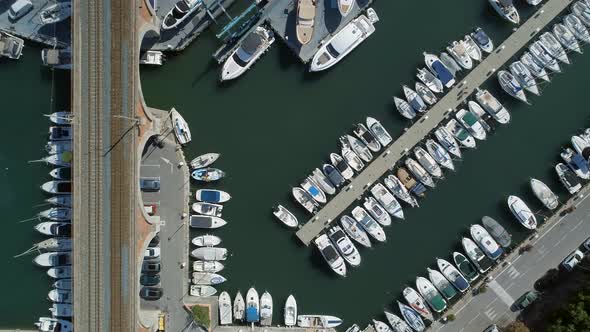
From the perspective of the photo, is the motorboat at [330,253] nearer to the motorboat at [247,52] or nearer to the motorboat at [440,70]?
the motorboat at [247,52]

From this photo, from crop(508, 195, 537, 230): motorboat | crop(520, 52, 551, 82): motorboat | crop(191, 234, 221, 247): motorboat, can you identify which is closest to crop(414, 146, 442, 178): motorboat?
crop(508, 195, 537, 230): motorboat

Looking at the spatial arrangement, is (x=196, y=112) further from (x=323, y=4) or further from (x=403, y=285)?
(x=403, y=285)

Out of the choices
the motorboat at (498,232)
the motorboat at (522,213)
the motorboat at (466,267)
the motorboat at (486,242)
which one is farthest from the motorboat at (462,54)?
the motorboat at (466,267)

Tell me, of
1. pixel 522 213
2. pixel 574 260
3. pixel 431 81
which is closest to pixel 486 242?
pixel 522 213

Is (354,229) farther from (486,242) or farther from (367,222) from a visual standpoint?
(486,242)

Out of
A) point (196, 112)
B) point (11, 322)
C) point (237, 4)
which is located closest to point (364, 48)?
point (237, 4)

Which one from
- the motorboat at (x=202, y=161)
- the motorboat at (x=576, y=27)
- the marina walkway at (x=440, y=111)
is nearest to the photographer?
the motorboat at (x=576, y=27)
